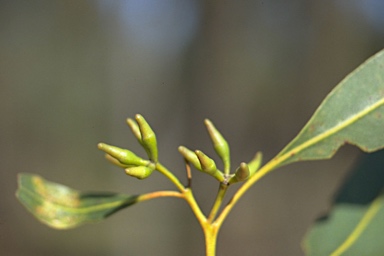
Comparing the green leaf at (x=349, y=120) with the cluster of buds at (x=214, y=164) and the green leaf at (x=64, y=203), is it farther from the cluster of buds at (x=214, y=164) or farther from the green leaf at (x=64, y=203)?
the green leaf at (x=64, y=203)

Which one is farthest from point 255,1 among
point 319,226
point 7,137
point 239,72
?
point 319,226

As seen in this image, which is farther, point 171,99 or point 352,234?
point 171,99

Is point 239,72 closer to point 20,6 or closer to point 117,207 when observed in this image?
point 20,6

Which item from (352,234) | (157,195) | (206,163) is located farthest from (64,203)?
(352,234)

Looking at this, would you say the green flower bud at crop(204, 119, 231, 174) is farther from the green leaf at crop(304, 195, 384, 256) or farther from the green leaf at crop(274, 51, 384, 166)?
the green leaf at crop(304, 195, 384, 256)

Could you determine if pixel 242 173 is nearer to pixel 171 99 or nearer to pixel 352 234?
pixel 352 234

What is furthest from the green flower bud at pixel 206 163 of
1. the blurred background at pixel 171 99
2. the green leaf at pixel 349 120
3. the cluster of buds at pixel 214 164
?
the blurred background at pixel 171 99
